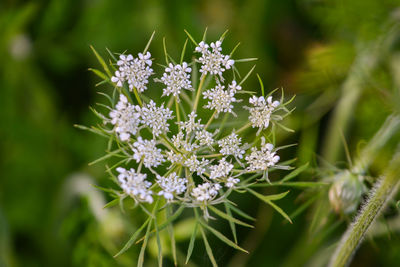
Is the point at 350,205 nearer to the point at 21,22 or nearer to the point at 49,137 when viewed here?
the point at 49,137

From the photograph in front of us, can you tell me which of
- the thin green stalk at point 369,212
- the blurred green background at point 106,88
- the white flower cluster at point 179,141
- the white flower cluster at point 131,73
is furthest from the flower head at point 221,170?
the blurred green background at point 106,88

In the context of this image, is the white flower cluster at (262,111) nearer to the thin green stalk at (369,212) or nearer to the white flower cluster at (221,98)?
the white flower cluster at (221,98)

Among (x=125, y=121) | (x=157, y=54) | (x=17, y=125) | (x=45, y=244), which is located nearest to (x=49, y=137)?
(x=17, y=125)

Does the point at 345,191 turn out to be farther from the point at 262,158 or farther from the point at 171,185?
the point at 171,185

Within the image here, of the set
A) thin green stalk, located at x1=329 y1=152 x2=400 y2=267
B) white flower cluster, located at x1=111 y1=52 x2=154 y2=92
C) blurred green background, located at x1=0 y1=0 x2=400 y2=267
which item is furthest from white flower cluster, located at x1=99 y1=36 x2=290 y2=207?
blurred green background, located at x1=0 y1=0 x2=400 y2=267

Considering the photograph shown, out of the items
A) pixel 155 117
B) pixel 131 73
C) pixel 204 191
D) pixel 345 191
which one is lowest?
pixel 345 191

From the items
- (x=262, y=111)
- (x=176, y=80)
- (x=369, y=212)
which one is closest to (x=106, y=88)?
(x=176, y=80)
